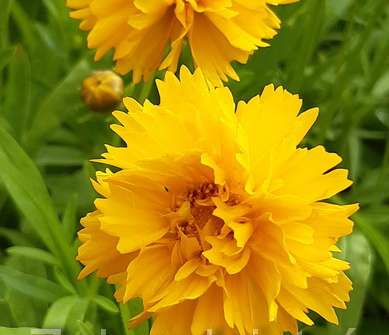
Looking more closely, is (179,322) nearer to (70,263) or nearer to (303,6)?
(70,263)

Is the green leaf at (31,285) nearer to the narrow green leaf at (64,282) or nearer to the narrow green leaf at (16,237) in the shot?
the narrow green leaf at (64,282)

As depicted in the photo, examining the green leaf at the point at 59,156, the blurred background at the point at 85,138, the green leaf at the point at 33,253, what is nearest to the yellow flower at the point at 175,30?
the blurred background at the point at 85,138

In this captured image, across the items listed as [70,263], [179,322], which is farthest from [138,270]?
[70,263]

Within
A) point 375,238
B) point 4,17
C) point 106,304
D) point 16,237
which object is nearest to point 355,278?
point 375,238

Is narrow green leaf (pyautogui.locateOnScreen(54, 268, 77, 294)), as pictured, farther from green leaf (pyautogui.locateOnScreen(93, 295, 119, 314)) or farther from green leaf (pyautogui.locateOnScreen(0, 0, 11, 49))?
green leaf (pyautogui.locateOnScreen(0, 0, 11, 49))

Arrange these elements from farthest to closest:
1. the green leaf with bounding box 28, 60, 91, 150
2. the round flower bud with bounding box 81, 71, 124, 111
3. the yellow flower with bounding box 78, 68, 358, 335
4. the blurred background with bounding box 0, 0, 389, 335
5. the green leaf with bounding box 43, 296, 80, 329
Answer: the green leaf with bounding box 28, 60, 91, 150
the round flower bud with bounding box 81, 71, 124, 111
the blurred background with bounding box 0, 0, 389, 335
the green leaf with bounding box 43, 296, 80, 329
the yellow flower with bounding box 78, 68, 358, 335

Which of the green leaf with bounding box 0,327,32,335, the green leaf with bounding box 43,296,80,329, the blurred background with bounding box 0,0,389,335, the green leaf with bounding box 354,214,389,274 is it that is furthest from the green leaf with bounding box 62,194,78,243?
the green leaf with bounding box 354,214,389,274

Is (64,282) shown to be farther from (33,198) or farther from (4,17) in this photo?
(4,17)
